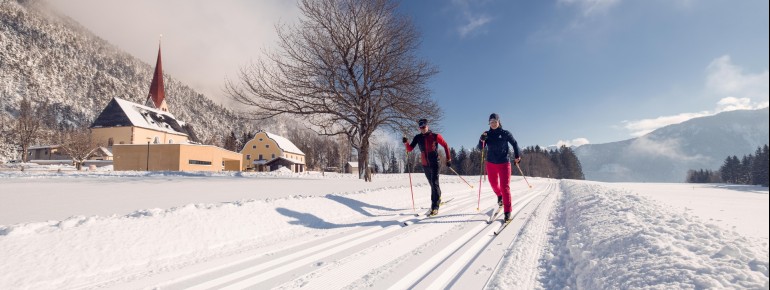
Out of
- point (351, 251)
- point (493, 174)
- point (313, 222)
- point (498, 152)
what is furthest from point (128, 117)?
point (351, 251)

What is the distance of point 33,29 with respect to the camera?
169 meters

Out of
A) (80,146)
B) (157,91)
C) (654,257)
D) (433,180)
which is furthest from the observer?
(157,91)

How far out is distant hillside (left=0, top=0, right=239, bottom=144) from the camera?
13038 cm

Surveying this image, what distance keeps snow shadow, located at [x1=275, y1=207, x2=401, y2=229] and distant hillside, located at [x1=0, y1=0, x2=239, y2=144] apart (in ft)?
432

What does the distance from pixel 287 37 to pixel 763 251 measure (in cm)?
1716

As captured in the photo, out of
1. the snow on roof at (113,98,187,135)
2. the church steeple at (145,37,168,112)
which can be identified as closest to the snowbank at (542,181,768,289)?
the snow on roof at (113,98,187,135)

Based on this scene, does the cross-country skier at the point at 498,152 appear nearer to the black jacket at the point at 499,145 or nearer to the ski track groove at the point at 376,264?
the black jacket at the point at 499,145

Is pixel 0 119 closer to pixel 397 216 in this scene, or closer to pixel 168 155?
pixel 168 155

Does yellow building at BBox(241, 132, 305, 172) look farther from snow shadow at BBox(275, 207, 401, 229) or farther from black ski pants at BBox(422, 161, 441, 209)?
snow shadow at BBox(275, 207, 401, 229)

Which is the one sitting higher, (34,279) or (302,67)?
(302,67)

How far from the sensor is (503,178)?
22.6 ft

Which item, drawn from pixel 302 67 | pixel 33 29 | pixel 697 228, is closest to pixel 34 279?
pixel 697 228

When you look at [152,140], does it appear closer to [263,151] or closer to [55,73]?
[263,151]

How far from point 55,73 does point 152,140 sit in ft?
500
